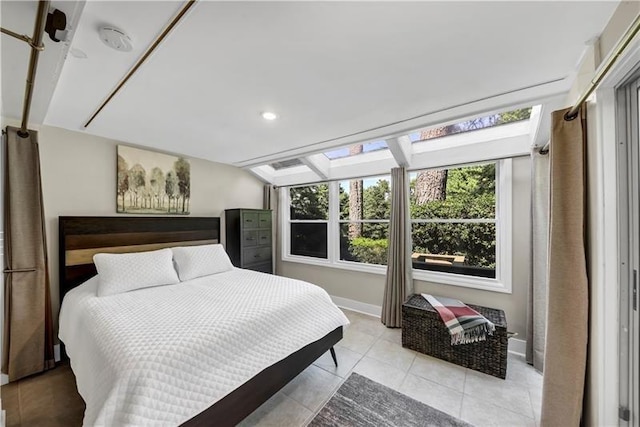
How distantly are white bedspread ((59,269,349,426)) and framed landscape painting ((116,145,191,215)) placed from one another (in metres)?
0.99

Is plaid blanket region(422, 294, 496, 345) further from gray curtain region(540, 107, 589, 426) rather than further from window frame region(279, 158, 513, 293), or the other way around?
gray curtain region(540, 107, 589, 426)

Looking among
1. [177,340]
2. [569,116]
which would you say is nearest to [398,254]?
[569,116]

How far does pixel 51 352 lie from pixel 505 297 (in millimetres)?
4442

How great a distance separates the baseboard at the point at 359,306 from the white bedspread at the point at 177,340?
4.33 feet

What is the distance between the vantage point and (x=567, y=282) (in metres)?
1.33

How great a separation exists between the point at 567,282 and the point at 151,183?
12.9 feet

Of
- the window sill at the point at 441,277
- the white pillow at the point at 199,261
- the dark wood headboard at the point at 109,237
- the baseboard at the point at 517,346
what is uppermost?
the dark wood headboard at the point at 109,237

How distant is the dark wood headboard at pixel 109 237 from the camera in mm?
2400

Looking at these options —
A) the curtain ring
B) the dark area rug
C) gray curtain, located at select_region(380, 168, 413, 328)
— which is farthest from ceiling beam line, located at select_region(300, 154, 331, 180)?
the dark area rug

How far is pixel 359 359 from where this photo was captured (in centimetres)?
239

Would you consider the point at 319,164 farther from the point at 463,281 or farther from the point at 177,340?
the point at 177,340

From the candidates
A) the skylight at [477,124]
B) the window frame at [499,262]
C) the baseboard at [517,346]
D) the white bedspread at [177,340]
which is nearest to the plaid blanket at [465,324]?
the window frame at [499,262]

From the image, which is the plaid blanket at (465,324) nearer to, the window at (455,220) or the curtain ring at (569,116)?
the window at (455,220)

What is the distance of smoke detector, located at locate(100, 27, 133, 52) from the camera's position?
1130 millimetres
